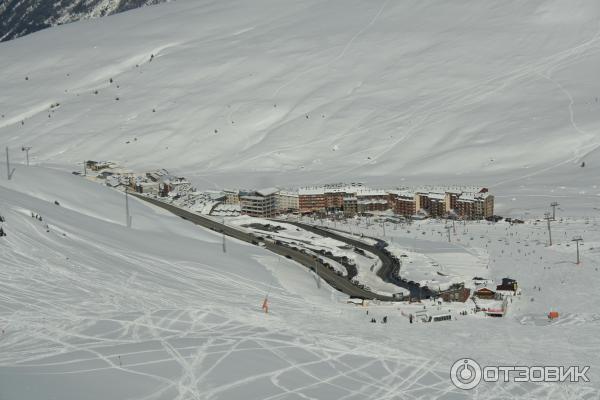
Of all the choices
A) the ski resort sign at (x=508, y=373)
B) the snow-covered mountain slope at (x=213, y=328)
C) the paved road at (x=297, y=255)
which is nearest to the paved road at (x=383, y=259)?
the paved road at (x=297, y=255)

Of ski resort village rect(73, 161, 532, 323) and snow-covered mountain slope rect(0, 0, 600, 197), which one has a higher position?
snow-covered mountain slope rect(0, 0, 600, 197)

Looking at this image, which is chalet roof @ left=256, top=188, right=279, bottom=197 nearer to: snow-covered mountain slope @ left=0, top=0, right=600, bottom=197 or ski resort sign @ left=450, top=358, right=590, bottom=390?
snow-covered mountain slope @ left=0, top=0, right=600, bottom=197

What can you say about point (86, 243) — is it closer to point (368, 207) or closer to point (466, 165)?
point (368, 207)

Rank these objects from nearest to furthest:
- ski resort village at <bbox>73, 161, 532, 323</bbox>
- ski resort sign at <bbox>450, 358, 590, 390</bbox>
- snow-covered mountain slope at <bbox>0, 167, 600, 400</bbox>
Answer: snow-covered mountain slope at <bbox>0, 167, 600, 400</bbox>, ski resort sign at <bbox>450, 358, 590, 390</bbox>, ski resort village at <bbox>73, 161, 532, 323</bbox>

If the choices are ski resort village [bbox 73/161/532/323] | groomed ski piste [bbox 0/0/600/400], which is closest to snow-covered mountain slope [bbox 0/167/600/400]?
groomed ski piste [bbox 0/0/600/400]

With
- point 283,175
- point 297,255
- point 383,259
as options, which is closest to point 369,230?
point 383,259
